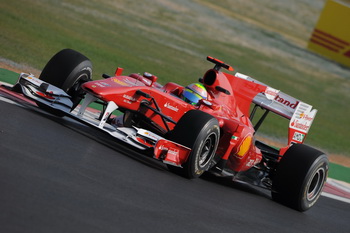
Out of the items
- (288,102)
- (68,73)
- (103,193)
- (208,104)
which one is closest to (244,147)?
(208,104)

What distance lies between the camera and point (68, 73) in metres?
9.40

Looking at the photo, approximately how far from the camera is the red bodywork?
8859 millimetres

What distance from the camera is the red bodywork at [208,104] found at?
29.1 feet

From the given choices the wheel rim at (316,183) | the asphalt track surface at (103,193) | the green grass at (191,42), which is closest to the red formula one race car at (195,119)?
the wheel rim at (316,183)

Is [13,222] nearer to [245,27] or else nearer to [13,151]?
[13,151]

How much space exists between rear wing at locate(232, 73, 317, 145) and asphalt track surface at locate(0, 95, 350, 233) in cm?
106

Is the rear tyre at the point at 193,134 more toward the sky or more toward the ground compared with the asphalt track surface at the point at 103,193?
more toward the sky

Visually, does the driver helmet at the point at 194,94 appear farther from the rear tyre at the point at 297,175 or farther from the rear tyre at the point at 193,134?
the rear tyre at the point at 297,175

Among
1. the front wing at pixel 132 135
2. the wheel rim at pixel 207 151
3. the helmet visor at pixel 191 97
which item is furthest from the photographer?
the helmet visor at pixel 191 97

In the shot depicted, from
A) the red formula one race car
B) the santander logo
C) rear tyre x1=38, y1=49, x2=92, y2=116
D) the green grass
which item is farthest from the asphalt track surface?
the green grass

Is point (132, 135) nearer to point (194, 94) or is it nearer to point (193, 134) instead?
point (193, 134)

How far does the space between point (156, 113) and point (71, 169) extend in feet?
7.44

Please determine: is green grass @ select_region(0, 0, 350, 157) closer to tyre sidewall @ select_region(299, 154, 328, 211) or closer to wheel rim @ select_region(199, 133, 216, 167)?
wheel rim @ select_region(199, 133, 216, 167)

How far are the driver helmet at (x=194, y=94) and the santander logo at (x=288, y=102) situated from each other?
1422mm
